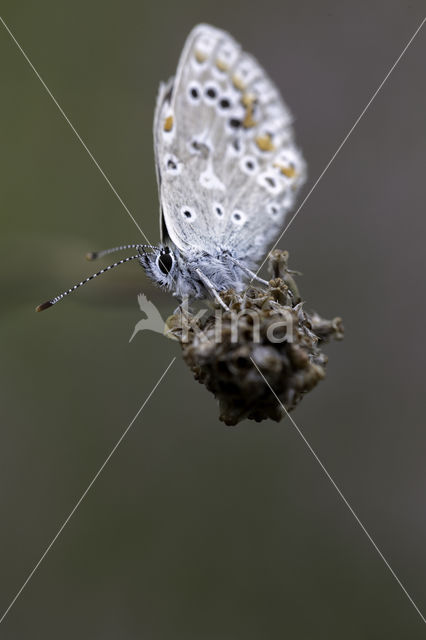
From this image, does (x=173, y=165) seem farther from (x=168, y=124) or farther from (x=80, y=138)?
(x=80, y=138)

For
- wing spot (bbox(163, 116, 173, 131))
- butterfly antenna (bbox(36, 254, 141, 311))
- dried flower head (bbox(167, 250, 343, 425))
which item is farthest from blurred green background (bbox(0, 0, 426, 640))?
dried flower head (bbox(167, 250, 343, 425))

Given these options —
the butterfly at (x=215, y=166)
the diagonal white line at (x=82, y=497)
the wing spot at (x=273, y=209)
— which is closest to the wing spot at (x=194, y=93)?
the butterfly at (x=215, y=166)

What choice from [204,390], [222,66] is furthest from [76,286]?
[204,390]

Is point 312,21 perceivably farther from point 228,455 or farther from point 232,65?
point 228,455

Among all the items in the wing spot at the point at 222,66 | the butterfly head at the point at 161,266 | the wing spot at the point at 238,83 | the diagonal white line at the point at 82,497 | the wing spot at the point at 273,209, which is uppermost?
the wing spot at the point at 238,83

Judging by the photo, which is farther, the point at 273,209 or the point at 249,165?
the point at 273,209

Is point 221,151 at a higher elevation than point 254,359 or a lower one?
higher

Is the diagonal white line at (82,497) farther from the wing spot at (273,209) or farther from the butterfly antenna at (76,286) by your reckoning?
the wing spot at (273,209)
